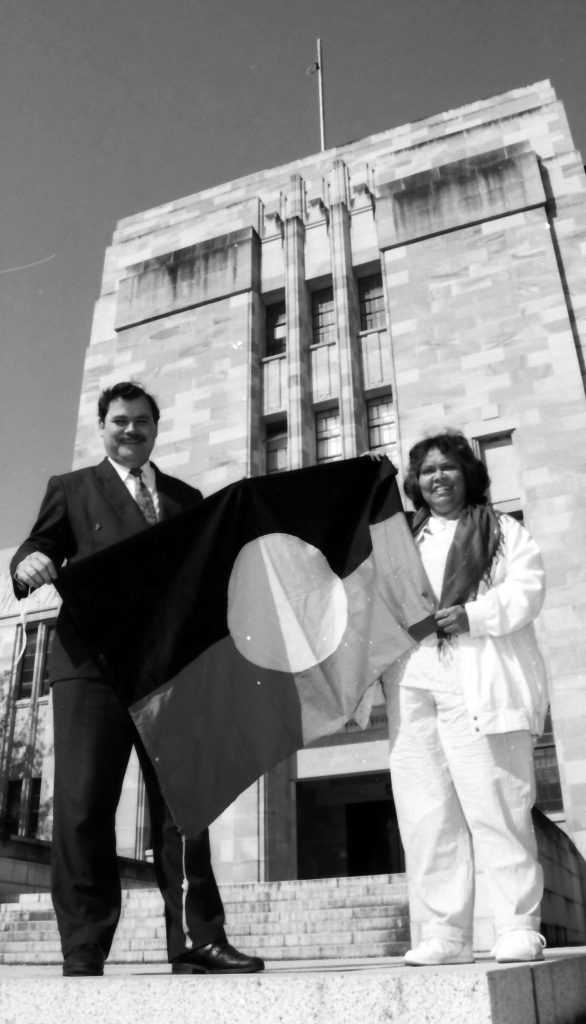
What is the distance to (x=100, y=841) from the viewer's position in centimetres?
358

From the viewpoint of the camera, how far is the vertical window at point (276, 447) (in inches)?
703

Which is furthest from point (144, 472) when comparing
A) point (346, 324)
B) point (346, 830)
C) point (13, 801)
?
point (346, 830)

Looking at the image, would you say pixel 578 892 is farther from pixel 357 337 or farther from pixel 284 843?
pixel 357 337

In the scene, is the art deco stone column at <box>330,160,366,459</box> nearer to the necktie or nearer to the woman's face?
the necktie

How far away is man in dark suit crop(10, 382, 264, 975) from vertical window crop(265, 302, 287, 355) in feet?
48.9

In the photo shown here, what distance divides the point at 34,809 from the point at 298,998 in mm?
19024

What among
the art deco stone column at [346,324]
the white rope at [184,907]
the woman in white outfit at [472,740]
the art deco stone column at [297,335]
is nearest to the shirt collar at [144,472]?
the woman in white outfit at [472,740]

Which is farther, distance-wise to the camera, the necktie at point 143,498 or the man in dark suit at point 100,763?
the necktie at point 143,498

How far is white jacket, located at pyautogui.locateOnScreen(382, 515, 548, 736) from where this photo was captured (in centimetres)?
343

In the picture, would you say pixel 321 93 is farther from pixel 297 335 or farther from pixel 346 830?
pixel 346 830

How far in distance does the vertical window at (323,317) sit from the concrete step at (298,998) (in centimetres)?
1715

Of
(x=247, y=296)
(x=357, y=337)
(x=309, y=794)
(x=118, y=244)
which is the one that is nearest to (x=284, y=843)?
(x=309, y=794)

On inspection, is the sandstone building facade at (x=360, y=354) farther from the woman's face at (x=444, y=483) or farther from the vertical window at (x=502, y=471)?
the woman's face at (x=444, y=483)

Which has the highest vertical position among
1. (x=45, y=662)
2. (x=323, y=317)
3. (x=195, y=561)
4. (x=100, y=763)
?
(x=323, y=317)
